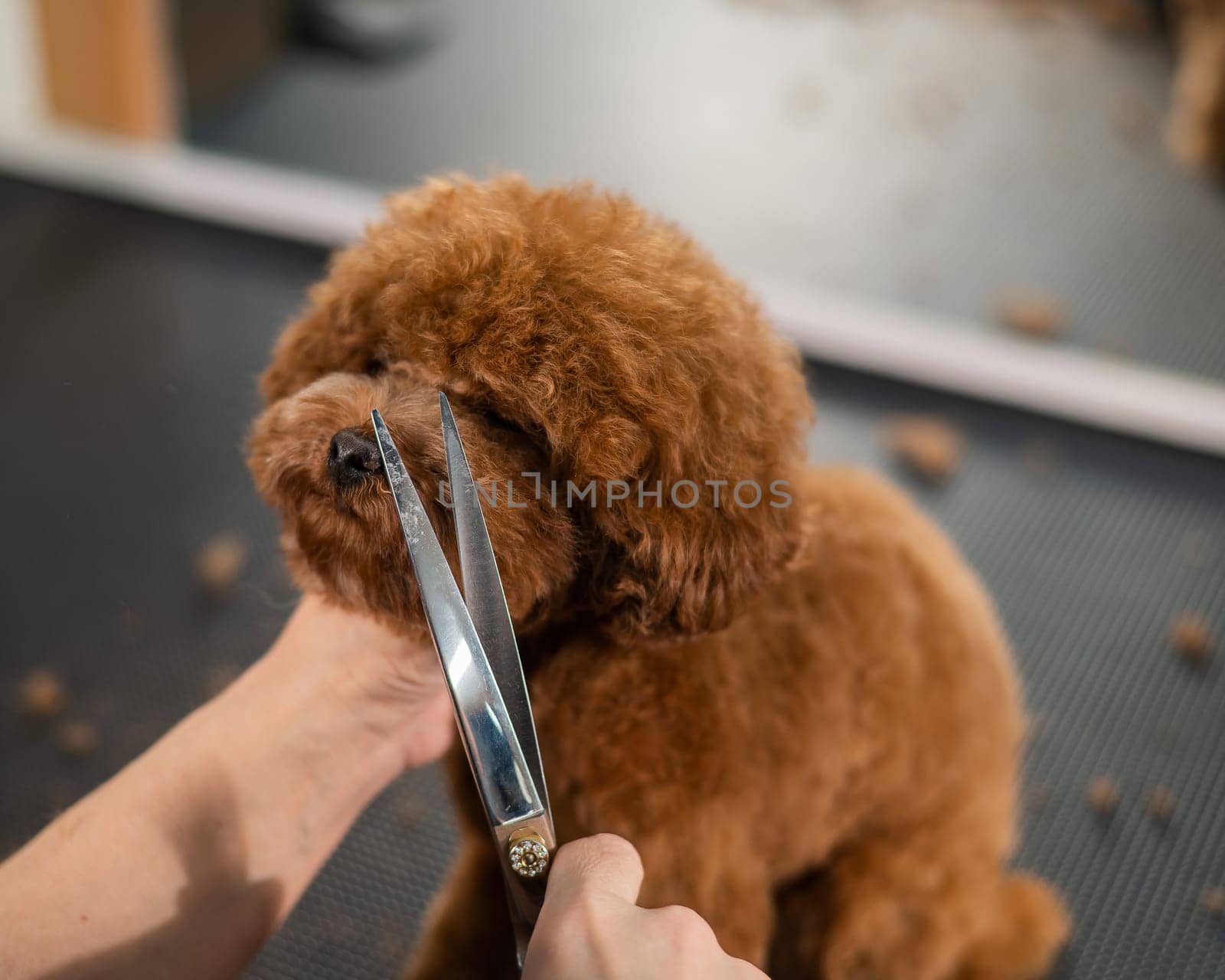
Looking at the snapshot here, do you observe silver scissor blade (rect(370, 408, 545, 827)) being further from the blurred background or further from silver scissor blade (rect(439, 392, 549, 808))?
the blurred background

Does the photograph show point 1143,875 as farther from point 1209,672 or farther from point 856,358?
point 856,358

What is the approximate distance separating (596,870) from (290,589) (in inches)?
29.6

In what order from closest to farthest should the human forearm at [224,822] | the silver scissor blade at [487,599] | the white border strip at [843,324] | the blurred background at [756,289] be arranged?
the silver scissor blade at [487,599]
the human forearm at [224,822]
the blurred background at [756,289]
the white border strip at [843,324]

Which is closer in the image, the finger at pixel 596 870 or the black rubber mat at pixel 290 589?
the finger at pixel 596 870

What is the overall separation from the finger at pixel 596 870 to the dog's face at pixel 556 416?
19cm

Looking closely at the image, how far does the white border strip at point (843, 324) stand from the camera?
1.68 m

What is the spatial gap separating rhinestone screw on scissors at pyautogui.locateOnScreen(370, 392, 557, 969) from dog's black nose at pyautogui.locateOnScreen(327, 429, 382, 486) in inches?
0.6

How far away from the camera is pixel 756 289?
183 cm

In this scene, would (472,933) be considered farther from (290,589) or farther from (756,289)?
(756,289)

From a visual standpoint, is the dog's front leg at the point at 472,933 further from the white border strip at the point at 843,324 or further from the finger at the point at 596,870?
the white border strip at the point at 843,324

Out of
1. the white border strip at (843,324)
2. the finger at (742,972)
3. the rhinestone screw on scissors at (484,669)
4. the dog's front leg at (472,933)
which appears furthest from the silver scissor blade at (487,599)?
the white border strip at (843,324)

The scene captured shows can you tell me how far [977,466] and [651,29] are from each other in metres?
1.01

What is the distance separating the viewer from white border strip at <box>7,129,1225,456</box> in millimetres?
1684

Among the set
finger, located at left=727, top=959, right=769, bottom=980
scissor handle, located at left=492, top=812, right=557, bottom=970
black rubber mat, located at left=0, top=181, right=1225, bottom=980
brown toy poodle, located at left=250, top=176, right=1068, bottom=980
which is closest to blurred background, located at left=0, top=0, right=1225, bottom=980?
black rubber mat, located at left=0, top=181, right=1225, bottom=980
